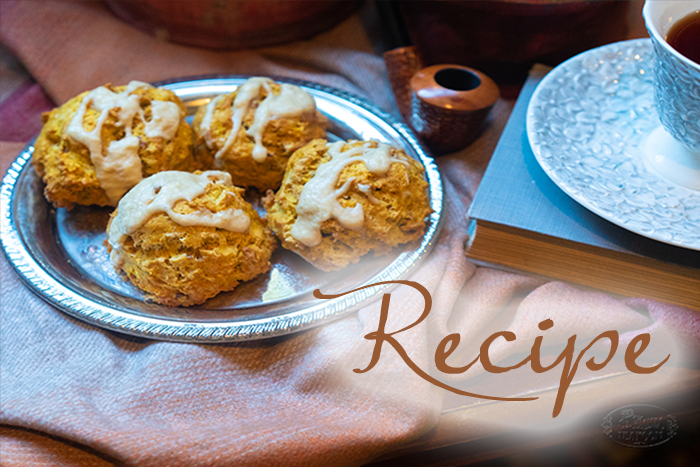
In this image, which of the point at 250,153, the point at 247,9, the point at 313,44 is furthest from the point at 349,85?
the point at 250,153

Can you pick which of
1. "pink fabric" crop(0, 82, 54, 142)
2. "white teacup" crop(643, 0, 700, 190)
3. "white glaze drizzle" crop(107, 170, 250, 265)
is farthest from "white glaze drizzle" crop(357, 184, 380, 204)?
"pink fabric" crop(0, 82, 54, 142)

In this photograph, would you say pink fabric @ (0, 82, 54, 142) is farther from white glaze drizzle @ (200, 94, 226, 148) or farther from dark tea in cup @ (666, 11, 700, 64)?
dark tea in cup @ (666, 11, 700, 64)

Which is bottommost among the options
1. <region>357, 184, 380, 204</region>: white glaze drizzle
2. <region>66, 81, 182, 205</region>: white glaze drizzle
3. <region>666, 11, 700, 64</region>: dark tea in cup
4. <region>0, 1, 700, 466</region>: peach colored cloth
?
<region>0, 1, 700, 466</region>: peach colored cloth

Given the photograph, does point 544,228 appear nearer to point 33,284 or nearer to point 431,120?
point 431,120

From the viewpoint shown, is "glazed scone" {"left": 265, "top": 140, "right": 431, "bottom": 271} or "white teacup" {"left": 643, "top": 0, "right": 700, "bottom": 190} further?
"glazed scone" {"left": 265, "top": 140, "right": 431, "bottom": 271}

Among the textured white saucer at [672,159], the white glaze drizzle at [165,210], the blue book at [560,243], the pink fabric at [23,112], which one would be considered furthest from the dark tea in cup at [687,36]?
the pink fabric at [23,112]

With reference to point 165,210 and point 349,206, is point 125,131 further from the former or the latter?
point 349,206

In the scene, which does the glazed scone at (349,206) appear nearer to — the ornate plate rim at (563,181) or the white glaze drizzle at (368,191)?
the white glaze drizzle at (368,191)
